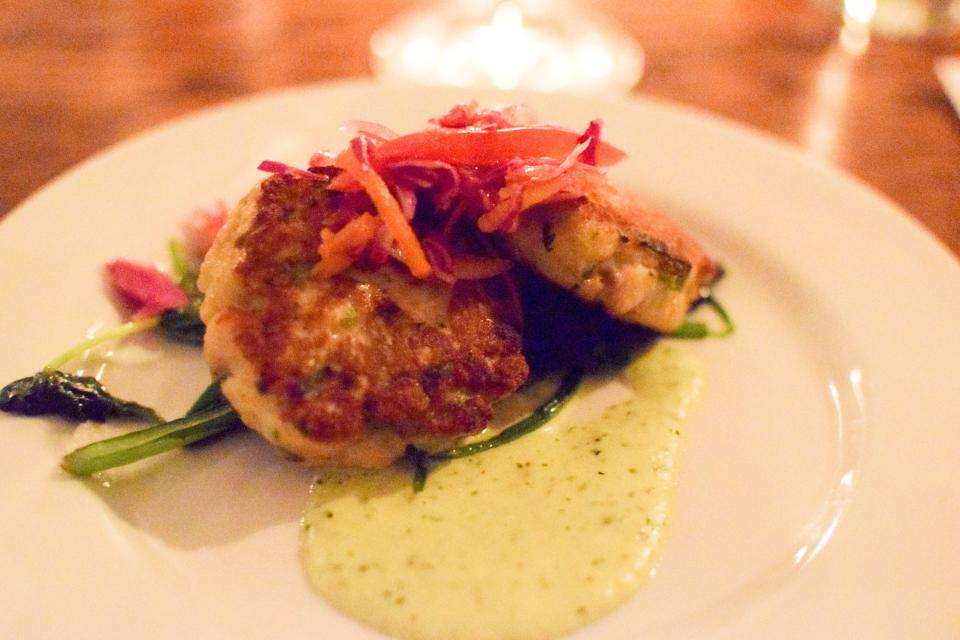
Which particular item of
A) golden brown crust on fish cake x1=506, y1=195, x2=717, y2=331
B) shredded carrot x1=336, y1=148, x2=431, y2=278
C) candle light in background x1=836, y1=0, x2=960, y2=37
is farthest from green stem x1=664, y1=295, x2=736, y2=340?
candle light in background x1=836, y1=0, x2=960, y2=37

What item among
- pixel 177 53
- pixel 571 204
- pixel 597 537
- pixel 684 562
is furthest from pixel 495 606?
pixel 177 53

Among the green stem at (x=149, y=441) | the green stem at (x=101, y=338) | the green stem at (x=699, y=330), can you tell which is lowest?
the green stem at (x=699, y=330)

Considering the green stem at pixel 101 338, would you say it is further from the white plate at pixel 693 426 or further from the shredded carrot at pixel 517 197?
the shredded carrot at pixel 517 197

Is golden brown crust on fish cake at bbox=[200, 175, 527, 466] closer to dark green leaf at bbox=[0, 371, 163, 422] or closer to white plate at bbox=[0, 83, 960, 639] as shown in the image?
white plate at bbox=[0, 83, 960, 639]

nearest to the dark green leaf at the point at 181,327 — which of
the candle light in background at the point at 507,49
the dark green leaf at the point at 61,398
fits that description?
the dark green leaf at the point at 61,398

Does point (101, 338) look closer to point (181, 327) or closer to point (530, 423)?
point (181, 327)

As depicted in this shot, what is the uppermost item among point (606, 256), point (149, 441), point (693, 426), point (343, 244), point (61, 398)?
point (343, 244)

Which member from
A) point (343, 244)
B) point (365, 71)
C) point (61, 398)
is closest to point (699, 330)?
point (343, 244)
